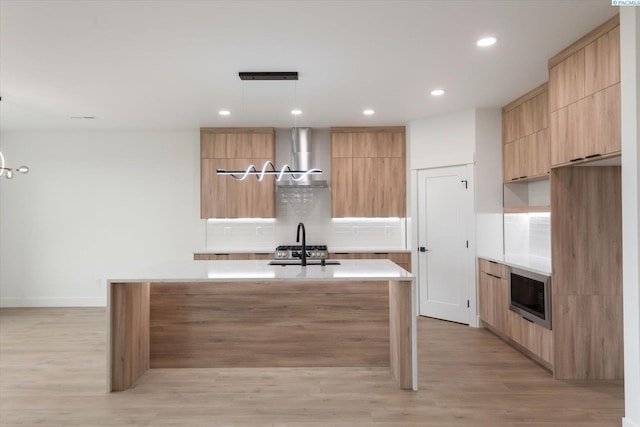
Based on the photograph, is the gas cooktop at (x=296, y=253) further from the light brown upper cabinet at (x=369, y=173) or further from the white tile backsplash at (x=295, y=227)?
the light brown upper cabinet at (x=369, y=173)

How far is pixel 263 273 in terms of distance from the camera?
3447mm

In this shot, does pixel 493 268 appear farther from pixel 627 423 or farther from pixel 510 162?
pixel 627 423

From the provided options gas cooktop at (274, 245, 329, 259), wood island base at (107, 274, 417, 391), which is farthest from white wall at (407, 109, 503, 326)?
wood island base at (107, 274, 417, 391)

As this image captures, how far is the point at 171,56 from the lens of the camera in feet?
11.8

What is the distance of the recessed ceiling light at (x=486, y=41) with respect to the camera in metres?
3.29

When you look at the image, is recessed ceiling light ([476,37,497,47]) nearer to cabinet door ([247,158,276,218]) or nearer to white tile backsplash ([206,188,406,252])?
white tile backsplash ([206,188,406,252])

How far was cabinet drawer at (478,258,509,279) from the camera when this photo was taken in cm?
446

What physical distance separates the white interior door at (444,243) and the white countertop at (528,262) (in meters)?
0.45

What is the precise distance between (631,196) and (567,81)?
52.4 inches

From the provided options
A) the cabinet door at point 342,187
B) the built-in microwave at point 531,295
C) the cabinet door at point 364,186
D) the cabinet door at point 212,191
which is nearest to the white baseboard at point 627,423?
the built-in microwave at point 531,295

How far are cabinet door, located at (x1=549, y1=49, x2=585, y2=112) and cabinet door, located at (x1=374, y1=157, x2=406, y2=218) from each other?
9.16 ft

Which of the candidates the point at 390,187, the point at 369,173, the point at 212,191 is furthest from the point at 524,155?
the point at 212,191

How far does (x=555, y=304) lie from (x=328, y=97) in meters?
3.19

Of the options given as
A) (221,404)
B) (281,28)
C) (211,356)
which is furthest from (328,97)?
(221,404)
